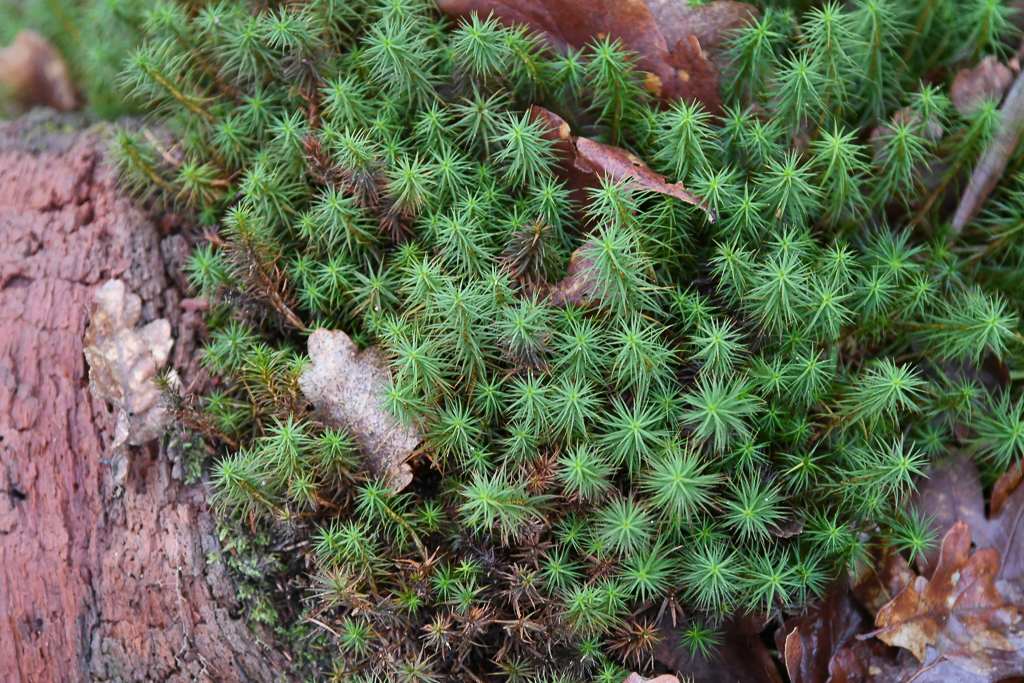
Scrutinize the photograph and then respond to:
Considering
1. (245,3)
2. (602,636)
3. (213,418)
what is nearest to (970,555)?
(602,636)

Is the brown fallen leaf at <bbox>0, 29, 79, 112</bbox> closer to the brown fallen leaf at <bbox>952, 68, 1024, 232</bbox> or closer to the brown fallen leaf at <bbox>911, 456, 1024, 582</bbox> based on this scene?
the brown fallen leaf at <bbox>952, 68, 1024, 232</bbox>

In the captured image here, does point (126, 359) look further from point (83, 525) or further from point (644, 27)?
point (644, 27)

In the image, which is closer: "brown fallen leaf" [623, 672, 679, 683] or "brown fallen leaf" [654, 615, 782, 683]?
"brown fallen leaf" [623, 672, 679, 683]

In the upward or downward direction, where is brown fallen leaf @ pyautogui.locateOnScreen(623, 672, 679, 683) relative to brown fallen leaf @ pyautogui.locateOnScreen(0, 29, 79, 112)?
downward

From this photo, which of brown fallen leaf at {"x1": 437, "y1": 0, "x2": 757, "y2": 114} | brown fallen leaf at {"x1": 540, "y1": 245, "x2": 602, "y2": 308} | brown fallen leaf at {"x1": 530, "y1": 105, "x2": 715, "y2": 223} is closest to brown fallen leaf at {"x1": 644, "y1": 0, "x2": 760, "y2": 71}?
brown fallen leaf at {"x1": 437, "y1": 0, "x2": 757, "y2": 114}

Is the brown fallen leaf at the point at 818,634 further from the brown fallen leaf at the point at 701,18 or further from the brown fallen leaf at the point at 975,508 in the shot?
the brown fallen leaf at the point at 701,18

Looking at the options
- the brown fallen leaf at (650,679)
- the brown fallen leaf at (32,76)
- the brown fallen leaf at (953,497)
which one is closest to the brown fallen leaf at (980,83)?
the brown fallen leaf at (953,497)

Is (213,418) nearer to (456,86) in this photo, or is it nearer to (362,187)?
(362,187)

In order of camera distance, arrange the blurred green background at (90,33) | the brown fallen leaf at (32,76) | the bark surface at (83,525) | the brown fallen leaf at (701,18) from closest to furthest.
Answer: the bark surface at (83,525), the brown fallen leaf at (701,18), the blurred green background at (90,33), the brown fallen leaf at (32,76)
